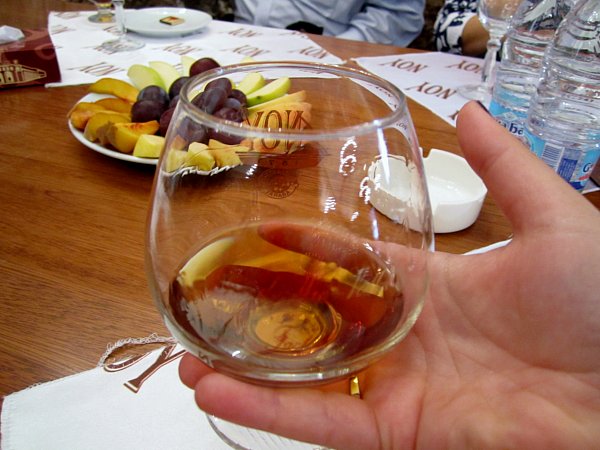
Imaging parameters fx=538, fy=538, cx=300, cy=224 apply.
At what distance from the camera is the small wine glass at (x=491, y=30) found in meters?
1.00

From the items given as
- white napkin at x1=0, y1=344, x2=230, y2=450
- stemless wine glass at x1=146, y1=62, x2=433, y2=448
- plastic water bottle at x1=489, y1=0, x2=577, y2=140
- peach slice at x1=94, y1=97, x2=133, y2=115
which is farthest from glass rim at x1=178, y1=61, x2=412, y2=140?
plastic water bottle at x1=489, y1=0, x2=577, y2=140

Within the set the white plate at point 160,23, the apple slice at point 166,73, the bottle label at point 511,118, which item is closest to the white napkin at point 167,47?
the white plate at point 160,23

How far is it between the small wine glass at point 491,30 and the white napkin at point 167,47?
29 cm

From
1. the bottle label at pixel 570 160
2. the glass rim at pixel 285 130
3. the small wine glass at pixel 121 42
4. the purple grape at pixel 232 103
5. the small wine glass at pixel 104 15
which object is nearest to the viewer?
the glass rim at pixel 285 130

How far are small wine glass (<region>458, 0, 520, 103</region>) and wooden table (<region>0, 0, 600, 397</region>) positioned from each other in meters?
0.19

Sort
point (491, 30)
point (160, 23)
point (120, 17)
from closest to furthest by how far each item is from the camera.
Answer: point (491, 30) → point (120, 17) → point (160, 23)

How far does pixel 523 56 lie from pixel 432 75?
189 millimetres

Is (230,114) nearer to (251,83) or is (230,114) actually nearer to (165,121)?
(251,83)

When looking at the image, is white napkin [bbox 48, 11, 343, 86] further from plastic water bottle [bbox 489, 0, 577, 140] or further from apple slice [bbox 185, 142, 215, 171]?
apple slice [bbox 185, 142, 215, 171]

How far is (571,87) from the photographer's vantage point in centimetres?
82

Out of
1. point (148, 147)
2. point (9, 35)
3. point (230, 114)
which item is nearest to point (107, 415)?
point (230, 114)

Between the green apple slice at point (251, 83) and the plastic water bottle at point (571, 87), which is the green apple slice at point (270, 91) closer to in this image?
the green apple slice at point (251, 83)

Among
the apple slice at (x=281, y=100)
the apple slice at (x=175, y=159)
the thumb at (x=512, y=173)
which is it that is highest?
the apple slice at (x=281, y=100)

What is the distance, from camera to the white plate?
4.16 ft
